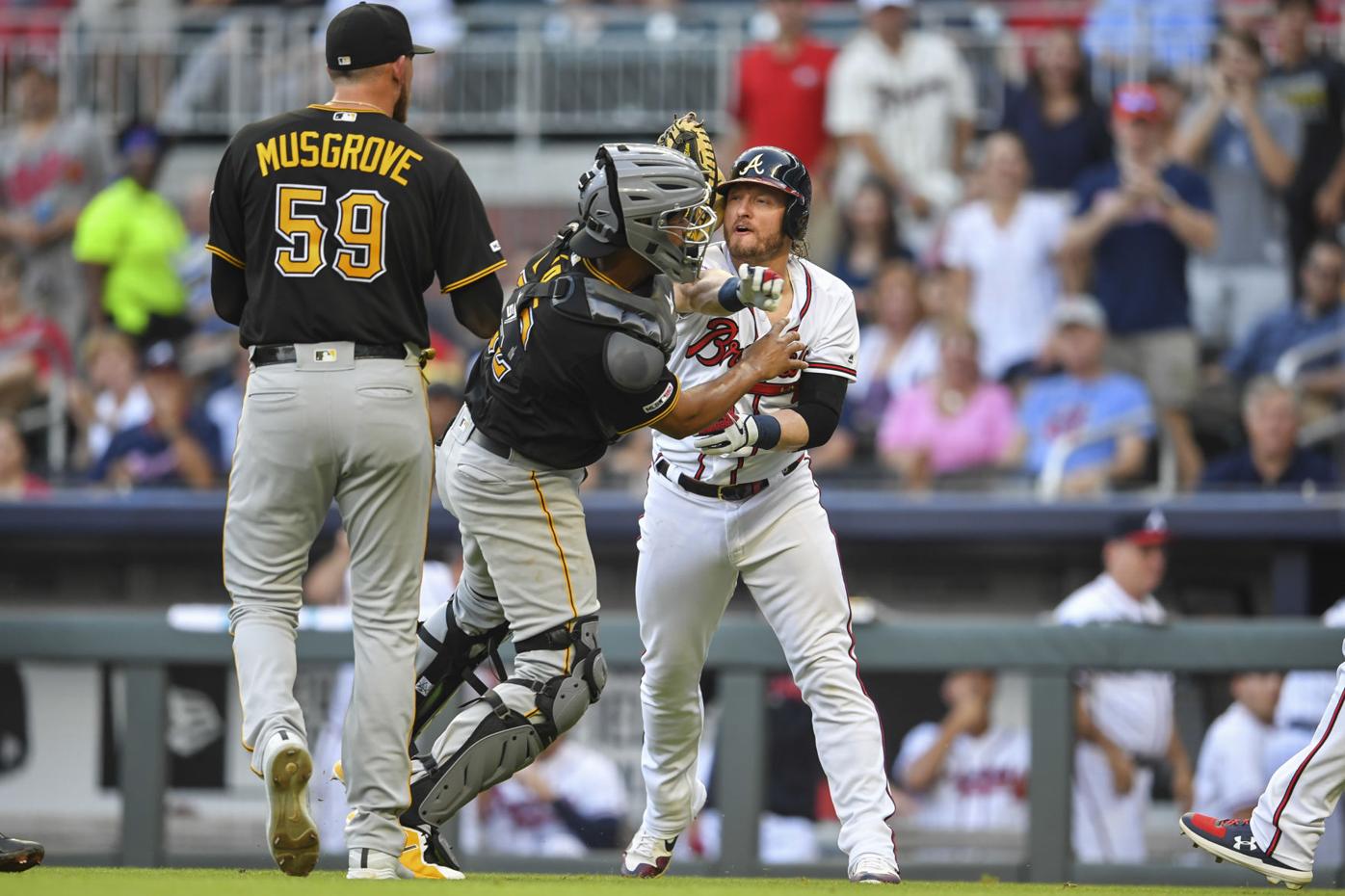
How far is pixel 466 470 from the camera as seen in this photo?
17.6ft

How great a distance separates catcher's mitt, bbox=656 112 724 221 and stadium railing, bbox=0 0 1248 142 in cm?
574

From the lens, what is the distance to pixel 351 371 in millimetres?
5164

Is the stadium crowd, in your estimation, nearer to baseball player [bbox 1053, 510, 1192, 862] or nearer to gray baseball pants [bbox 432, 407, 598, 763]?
baseball player [bbox 1053, 510, 1192, 862]

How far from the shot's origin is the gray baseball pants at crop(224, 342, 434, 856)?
16.9ft

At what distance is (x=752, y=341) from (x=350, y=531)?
139 cm

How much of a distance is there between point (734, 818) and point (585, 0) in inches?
252

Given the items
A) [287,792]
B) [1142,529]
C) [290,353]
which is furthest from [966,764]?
[290,353]

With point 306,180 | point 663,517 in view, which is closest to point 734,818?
point 663,517

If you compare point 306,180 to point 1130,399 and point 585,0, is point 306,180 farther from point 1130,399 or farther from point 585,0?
point 585,0

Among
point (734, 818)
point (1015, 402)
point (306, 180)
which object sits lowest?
point (734, 818)

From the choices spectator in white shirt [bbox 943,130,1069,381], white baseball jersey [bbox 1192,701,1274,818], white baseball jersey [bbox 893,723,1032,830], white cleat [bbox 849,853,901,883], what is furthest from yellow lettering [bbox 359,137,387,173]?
spectator in white shirt [bbox 943,130,1069,381]

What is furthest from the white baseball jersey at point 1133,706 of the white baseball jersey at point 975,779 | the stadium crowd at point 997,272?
the stadium crowd at point 997,272

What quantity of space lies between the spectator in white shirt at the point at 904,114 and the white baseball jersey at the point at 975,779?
333 cm

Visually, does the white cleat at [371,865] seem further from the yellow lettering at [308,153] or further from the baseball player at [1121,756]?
the baseball player at [1121,756]
